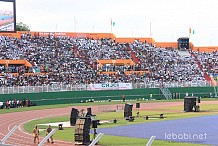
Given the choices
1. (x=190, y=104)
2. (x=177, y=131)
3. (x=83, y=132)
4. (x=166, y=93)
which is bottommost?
(x=177, y=131)

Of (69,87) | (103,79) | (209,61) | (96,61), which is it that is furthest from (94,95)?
(209,61)

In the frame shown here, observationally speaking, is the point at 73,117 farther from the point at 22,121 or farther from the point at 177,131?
the point at 177,131

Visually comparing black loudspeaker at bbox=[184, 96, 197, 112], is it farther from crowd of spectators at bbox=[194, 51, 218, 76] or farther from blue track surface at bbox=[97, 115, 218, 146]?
crowd of spectators at bbox=[194, 51, 218, 76]

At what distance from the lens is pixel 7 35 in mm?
83125

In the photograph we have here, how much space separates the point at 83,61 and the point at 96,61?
2506mm

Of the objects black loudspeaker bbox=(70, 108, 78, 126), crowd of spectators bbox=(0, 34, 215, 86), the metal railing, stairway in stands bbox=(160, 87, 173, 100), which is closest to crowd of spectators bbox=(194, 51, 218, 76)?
crowd of spectators bbox=(0, 34, 215, 86)

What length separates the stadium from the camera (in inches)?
1913

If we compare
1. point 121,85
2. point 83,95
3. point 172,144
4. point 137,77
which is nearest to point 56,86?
point 83,95

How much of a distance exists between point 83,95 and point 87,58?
Result: 43.7 ft

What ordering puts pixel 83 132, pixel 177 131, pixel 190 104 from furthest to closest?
pixel 190 104
pixel 177 131
pixel 83 132

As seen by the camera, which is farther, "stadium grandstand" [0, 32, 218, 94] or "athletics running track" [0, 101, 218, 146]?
"stadium grandstand" [0, 32, 218, 94]

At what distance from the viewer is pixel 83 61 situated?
8156 cm

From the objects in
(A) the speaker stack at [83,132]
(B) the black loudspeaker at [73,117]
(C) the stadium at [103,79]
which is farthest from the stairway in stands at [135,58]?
(A) the speaker stack at [83,132]

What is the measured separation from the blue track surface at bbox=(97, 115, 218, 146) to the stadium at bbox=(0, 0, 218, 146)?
191 mm
